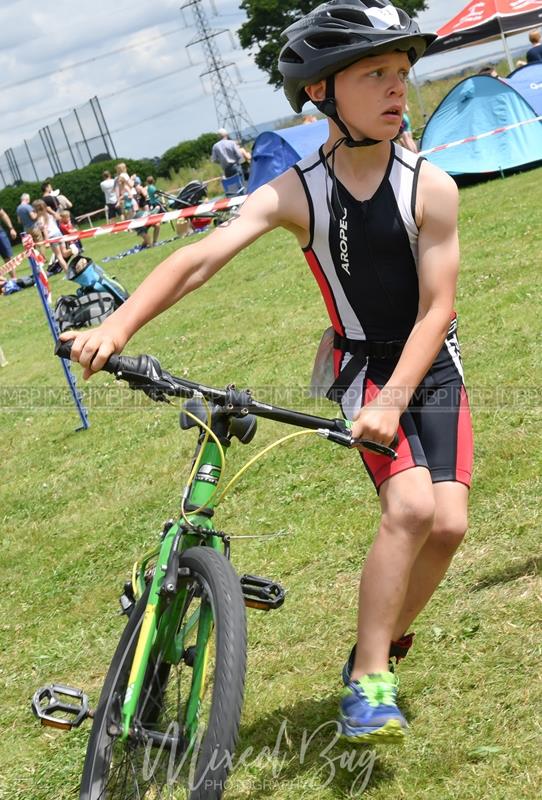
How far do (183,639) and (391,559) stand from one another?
2.30ft

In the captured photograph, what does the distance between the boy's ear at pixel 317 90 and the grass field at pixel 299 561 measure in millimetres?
2136

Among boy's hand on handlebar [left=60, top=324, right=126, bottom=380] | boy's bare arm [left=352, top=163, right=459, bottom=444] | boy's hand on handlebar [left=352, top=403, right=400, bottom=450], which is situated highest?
boy's hand on handlebar [left=60, top=324, right=126, bottom=380]

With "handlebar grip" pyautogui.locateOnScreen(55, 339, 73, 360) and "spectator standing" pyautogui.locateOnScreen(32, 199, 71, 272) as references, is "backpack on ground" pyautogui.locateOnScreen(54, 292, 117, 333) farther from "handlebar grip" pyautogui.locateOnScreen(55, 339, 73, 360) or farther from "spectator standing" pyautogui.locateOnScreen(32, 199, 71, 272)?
"spectator standing" pyautogui.locateOnScreen(32, 199, 71, 272)

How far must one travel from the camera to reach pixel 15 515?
24.1ft

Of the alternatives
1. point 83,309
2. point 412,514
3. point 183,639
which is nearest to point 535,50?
point 83,309

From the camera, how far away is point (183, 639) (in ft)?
10.3

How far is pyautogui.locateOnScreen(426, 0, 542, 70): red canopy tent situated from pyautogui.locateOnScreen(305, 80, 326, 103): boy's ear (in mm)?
20958

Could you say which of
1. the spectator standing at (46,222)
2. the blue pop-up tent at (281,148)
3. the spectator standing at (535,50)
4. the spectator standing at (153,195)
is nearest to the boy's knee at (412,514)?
the blue pop-up tent at (281,148)

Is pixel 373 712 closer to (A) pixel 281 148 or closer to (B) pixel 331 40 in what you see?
(B) pixel 331 40

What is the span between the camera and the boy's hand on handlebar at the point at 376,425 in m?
2.96

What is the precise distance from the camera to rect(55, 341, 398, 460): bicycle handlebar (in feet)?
9.32

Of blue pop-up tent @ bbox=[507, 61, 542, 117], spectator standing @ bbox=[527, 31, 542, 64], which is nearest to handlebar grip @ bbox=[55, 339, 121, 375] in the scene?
blue pop-up tent @ bbox=[507, 61, 542, 117]

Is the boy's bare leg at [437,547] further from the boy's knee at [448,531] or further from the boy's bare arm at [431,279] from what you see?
the boy's bare arm at [431,279]

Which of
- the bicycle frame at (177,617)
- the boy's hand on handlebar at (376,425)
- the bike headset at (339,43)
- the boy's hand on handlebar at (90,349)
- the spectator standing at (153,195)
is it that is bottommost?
the spectator standing at (153,195)
